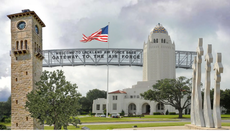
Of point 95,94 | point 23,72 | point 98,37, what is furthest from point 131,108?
point 23,72

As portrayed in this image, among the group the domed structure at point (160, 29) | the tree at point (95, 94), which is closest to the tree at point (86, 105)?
the tree at point (95, 94)

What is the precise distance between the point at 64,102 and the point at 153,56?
66.1 m

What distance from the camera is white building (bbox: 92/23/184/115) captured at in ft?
326

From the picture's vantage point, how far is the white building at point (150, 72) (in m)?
99.5

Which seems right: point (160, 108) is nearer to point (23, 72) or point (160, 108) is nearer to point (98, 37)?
point (98, 37)

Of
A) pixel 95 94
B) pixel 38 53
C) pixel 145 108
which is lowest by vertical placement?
pixel 145 108

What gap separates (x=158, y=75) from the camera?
99.4 meters

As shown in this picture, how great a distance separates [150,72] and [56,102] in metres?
65.9

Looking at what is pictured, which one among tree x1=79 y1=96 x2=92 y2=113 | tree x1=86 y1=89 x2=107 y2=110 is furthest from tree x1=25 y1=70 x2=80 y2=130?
tree x1=86 y1=89 x2=107 y2=110

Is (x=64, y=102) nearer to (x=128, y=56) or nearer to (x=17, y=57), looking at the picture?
(x=17, y=57)

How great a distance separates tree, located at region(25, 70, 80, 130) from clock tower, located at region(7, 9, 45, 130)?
5.44m

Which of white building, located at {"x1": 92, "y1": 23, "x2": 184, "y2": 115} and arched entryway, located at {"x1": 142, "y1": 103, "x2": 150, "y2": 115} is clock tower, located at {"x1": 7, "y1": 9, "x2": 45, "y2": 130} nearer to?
white building, located at {"x1": 92, "y1": 23, "x2": 184, "y2": 115}

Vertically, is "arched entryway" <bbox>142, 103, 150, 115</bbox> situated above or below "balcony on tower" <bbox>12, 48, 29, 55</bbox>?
below

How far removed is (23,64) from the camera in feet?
149
